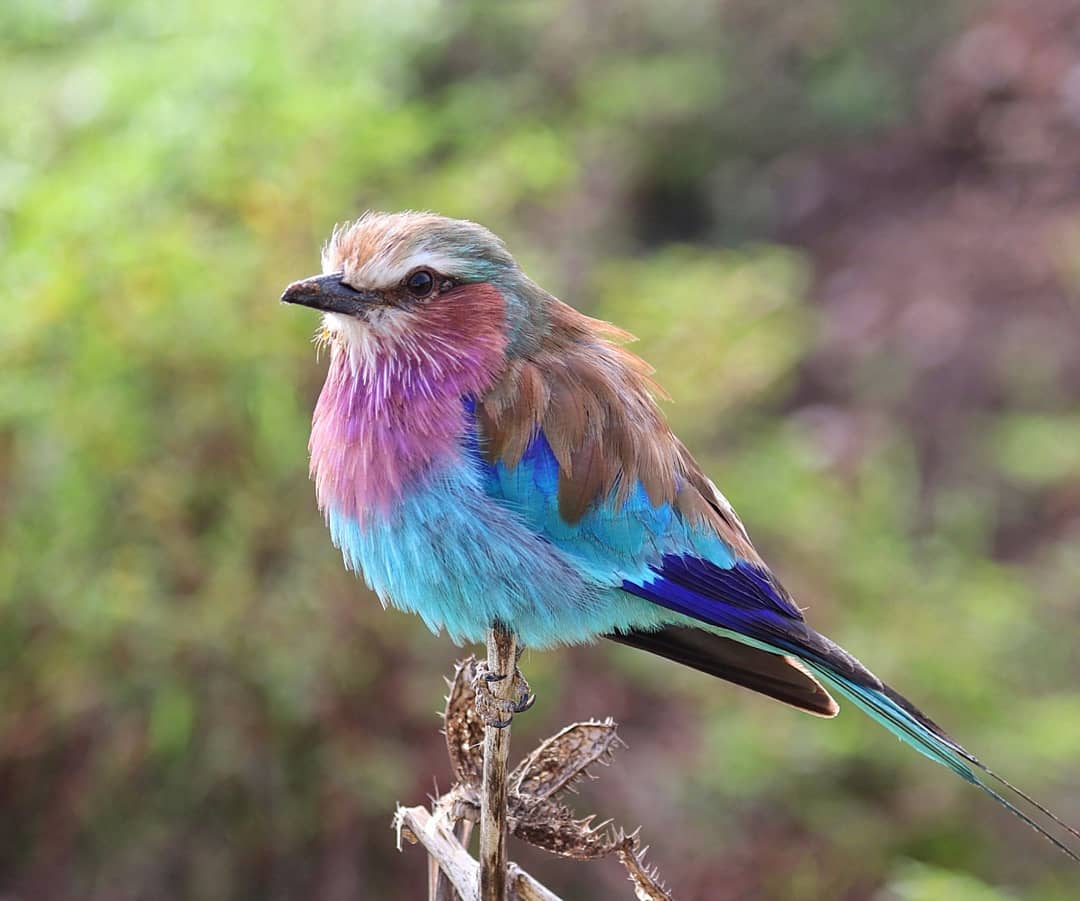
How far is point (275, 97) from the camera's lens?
13.9ft

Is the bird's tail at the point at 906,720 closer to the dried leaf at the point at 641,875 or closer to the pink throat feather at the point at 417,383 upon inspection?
the dried leaf at the point at 641,875

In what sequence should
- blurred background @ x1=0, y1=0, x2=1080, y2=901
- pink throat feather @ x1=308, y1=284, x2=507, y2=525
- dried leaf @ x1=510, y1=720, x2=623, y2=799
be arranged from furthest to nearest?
blurred background @ x1=0, y1=0, x2=1080, y2=901
pink throat feather @ x1=308, y1=284, x2=507, y2=525
dried leaf @ x1=510, y1=720, x2=623, y2=799

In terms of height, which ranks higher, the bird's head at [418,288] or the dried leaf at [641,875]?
the bird's head at [418,288]

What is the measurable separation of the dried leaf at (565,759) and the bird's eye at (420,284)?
76 centimetres

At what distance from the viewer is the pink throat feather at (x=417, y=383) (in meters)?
2.24

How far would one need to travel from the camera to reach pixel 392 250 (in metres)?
2.20

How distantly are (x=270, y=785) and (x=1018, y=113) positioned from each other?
6278 mm

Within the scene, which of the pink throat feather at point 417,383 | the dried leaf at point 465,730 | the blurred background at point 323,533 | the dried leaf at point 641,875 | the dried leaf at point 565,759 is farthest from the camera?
the blurred background at point 323,533

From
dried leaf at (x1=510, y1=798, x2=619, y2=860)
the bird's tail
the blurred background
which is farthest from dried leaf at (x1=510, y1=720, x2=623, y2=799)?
the blurred background

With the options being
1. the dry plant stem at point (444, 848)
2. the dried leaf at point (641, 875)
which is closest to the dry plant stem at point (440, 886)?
the dry plant stem at point (444, 848)

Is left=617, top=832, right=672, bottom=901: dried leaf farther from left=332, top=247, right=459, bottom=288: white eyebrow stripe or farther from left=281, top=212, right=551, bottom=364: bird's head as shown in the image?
left=332, top=247, right=459, bottom=288: white eyebrow stripe

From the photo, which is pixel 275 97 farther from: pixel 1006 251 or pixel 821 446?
pixel 1006 251

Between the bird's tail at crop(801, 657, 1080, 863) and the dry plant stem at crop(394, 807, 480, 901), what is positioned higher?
the bird's tail at crop(801, 657, 1080, 863)

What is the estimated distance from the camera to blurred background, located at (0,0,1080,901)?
3867 millimetres
